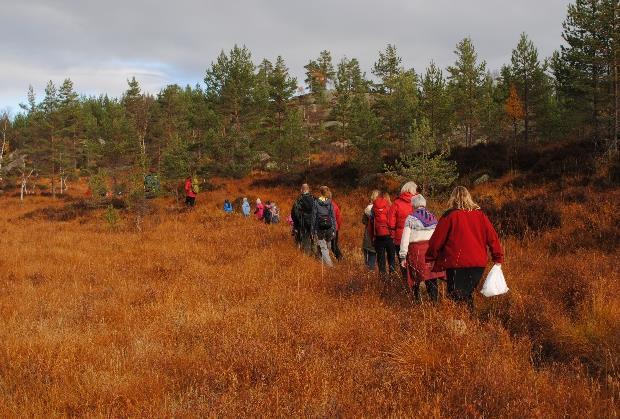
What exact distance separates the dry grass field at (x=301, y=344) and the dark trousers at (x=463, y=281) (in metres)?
0.17

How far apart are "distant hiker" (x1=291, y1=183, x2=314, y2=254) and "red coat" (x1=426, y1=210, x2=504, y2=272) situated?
483cm

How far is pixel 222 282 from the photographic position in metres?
6.95

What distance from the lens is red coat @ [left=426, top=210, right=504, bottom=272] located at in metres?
4.32

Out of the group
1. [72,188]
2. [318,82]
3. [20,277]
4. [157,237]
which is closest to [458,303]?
[20,277]

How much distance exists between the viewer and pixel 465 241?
4324mm

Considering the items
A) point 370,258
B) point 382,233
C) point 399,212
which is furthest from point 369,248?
point 399,212

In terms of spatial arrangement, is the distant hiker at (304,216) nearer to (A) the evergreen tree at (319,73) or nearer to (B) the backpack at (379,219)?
(B) the backpack at (379,219)

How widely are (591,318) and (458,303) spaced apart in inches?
52.1

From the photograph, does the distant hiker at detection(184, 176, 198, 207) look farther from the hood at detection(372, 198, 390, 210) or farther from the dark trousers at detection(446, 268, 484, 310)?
the dark trousers at detection(446, 268, 484, 310)

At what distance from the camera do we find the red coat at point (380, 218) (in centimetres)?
723

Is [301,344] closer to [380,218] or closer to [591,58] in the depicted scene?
[380,218]

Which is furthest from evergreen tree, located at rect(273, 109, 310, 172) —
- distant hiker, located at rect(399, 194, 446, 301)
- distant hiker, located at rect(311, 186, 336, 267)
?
distant hiker, located at rect(399, 194, 446, 301)

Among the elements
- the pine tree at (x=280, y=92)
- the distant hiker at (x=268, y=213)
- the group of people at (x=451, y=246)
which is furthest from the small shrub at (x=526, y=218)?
the pine tree at (x=280, y=92)

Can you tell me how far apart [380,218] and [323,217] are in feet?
4.94
